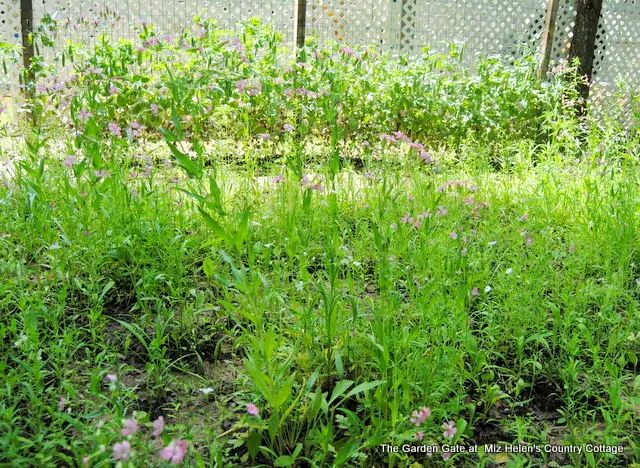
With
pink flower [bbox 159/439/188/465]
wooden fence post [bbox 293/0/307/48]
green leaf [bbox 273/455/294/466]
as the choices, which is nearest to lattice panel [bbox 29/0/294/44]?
wooden fence post [bbox 293/0/307/48]

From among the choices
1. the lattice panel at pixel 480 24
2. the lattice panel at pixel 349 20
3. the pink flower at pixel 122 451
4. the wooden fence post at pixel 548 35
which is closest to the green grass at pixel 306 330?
the pink flower at pixel 122 451

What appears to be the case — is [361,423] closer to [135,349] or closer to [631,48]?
[135,349]

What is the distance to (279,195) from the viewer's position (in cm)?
333

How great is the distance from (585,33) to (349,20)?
2.59 m

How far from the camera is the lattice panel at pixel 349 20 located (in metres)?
6.80

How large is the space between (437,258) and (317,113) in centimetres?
247

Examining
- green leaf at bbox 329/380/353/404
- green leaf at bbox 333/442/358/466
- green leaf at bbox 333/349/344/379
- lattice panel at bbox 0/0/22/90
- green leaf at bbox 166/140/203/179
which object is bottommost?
green leaf at bbox 333/442/358/466

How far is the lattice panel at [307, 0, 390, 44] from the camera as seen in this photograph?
22.3 feet

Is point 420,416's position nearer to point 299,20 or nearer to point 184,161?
point 184,161

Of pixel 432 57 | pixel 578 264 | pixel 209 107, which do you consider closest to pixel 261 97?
pixel 209 107

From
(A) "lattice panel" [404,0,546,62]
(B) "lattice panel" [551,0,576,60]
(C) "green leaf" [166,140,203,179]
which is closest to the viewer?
(C) "green leaf" [166,140,203,179]

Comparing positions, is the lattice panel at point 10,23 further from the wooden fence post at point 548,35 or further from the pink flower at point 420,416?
the pink flower at point 420,416

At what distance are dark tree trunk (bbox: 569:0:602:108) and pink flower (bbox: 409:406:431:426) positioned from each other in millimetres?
5304

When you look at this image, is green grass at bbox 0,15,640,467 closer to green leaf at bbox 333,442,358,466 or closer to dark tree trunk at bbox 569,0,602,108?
green leaf at bbox 333,442,358,466
